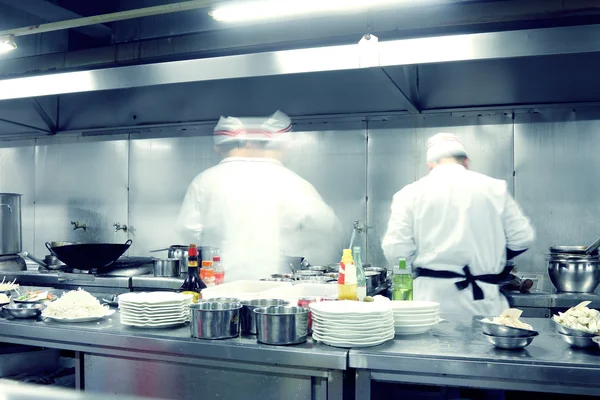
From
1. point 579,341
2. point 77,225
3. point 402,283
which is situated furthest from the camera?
point 77,225

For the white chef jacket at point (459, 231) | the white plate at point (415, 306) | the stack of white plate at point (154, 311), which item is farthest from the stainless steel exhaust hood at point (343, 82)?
the stack of white plate at point (154, 311)

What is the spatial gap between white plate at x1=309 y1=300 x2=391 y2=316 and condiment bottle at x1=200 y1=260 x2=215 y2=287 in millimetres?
633

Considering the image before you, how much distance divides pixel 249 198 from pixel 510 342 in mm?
2194

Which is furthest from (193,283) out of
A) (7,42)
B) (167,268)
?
(7,42)

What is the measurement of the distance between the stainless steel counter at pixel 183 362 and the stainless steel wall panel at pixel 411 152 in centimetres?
240

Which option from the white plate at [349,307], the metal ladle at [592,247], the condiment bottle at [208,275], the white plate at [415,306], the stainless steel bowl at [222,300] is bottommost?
the white plate at [415,306]

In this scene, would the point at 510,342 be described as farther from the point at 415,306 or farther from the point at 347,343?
the point at 347,343

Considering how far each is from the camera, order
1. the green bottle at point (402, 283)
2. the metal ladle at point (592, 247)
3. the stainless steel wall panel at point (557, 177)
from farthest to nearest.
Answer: the stainless steel wall panel at point (557, 177) → the metal ladle at point (592, 247) → the green bottle at point (402, 283)

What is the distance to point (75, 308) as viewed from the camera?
6.81 ft

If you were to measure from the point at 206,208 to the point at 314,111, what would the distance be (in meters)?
1.19

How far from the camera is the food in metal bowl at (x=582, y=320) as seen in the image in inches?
63.0

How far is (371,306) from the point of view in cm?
173

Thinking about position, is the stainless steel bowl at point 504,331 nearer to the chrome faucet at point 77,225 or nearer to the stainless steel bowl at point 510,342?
the stainless steel bowl at point 510,342

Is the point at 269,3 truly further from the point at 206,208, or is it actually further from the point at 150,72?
the point at 206,208
